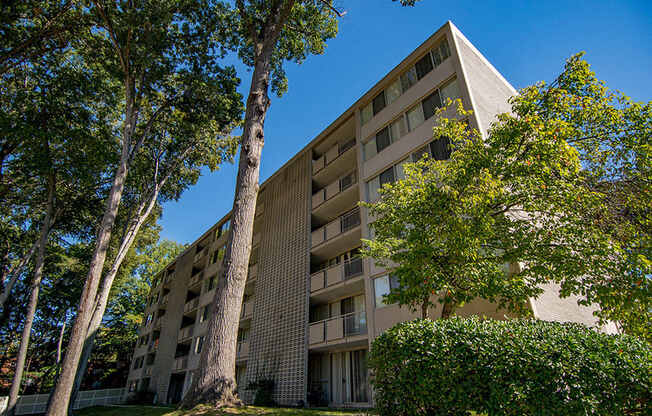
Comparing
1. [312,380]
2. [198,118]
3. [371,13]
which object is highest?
[371,13]

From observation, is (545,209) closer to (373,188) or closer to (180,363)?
(373,188)

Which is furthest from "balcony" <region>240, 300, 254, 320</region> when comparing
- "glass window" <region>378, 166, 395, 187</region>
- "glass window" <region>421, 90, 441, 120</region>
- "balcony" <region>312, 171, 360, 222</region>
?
"glass window" <region>421, 90, 441, 120</region>

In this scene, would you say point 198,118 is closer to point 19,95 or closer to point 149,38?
point 149,38

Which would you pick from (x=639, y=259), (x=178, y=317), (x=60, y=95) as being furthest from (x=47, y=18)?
(x=178, y=317)

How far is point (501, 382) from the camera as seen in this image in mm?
4770

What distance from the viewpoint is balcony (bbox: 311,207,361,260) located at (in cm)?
1614

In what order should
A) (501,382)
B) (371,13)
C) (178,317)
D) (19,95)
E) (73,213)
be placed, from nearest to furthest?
(501,382)
(371,13)
(19,95)
(73,213)
(178,317)

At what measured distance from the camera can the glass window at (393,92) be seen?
667 inches

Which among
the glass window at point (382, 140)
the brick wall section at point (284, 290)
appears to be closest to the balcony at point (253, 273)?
the brick wall section at point (284, 290)

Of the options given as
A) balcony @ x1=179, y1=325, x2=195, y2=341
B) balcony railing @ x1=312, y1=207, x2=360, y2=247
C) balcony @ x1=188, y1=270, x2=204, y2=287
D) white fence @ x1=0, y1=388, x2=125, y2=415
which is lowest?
white fence @ x1=0, y1=388, x2=125, y2=415

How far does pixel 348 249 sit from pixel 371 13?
10544mm

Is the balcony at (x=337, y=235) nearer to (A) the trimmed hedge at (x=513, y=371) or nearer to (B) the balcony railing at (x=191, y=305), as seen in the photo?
(A) the trimmed hedge at (x=513, y=371)

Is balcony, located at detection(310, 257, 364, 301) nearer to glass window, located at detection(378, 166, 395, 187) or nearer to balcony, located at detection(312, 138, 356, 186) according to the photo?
glass window, located at detection(378, 166, 395, 187)

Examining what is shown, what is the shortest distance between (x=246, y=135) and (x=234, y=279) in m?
3.78
